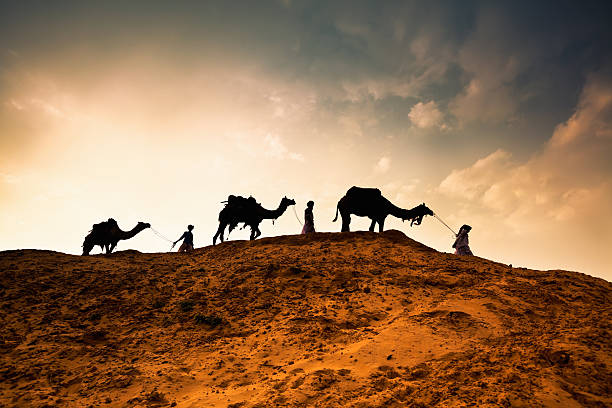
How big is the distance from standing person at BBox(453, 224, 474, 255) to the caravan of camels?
1.81 metres

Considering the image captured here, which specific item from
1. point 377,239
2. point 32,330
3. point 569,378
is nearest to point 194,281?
point 32,330

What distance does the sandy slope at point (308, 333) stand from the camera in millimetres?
4734

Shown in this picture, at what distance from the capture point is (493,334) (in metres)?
6.11

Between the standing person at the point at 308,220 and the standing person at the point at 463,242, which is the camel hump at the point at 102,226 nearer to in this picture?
the standing person at the point at 308,220

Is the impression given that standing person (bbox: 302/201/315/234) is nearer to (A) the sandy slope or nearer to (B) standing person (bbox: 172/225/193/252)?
(A) the sandy slope

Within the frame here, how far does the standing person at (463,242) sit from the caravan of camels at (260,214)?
1.81 meters

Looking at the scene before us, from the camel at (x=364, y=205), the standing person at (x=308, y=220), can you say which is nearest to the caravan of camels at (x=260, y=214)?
the camel at (x=364, y=205)

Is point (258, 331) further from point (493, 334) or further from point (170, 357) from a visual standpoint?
point (493, 334)

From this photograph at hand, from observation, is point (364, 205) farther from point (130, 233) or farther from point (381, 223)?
point (130, 233)

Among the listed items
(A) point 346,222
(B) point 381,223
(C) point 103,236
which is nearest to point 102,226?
(C) point 103,236

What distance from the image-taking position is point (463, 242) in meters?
16.5

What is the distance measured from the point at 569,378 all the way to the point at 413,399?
7.37 feet

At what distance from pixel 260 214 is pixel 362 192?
612cm

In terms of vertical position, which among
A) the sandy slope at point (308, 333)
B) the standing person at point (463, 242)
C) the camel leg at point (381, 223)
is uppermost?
the camel leg at point (381, 223)
